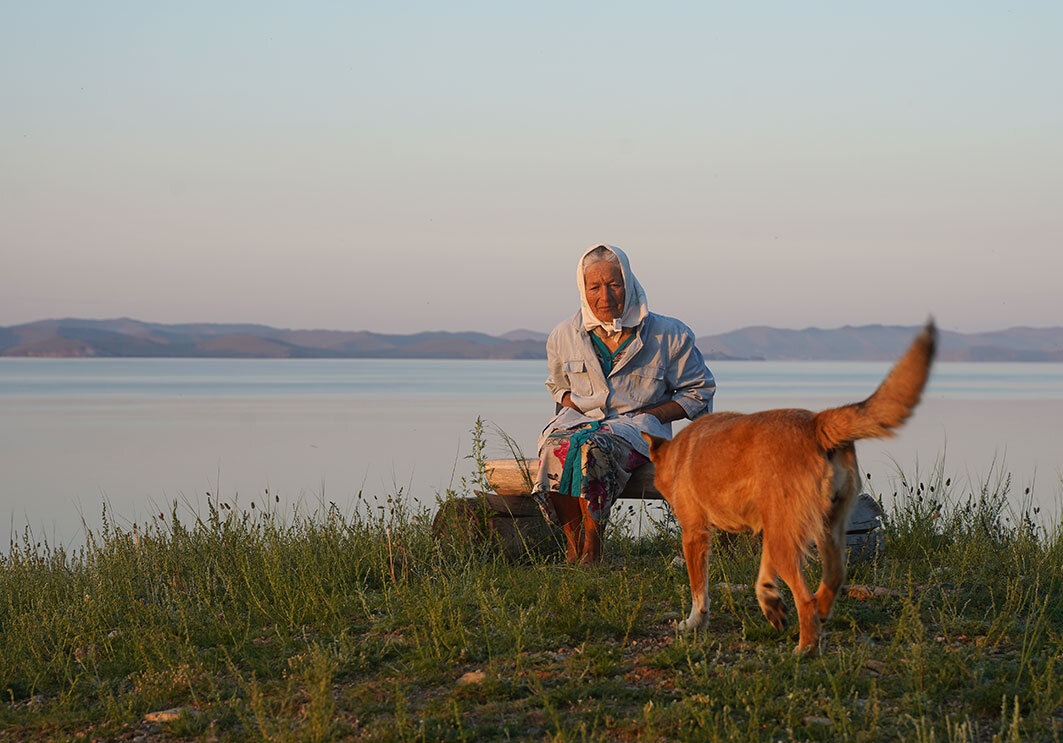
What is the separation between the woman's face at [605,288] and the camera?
793cm

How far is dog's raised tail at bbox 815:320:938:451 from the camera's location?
4434mm

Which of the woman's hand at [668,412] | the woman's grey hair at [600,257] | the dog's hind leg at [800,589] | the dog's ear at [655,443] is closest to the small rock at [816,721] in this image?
the dog's hind leg at [800,589]

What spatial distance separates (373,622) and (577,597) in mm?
1327

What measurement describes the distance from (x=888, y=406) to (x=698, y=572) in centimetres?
172

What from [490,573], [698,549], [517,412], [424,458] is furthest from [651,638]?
[517,412]

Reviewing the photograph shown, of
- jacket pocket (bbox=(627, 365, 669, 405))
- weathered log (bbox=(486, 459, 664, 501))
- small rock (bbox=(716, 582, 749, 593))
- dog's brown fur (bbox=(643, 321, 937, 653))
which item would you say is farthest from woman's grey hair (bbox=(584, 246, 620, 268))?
small rock (bbox=(716, 582, 749, 593))

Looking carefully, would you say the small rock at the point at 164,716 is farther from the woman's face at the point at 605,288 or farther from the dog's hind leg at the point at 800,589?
the woman's face at the point at 605,288

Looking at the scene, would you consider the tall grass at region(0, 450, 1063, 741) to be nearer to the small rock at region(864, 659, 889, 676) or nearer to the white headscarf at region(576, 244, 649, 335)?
the small rock at region(864, 659, 889, 676)

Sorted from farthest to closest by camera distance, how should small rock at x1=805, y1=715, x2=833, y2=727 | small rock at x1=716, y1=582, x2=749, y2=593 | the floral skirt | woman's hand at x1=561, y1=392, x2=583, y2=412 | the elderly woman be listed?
woman's hand at x1=561, y1=392, x2=583, y2=412 → the elderly woman → the floral skirt → small rock at x1=716, y1=582, x2=749, y2=593 → small rock at x1=805, y1=715, x2=833, y2=727

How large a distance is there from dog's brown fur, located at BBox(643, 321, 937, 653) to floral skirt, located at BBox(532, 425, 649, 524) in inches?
71.2

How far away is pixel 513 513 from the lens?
8.35 metres

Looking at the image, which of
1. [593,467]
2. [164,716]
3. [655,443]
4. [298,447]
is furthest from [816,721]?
[298,447]

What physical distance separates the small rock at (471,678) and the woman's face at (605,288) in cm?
371

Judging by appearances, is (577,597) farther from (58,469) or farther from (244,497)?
(58,469)
